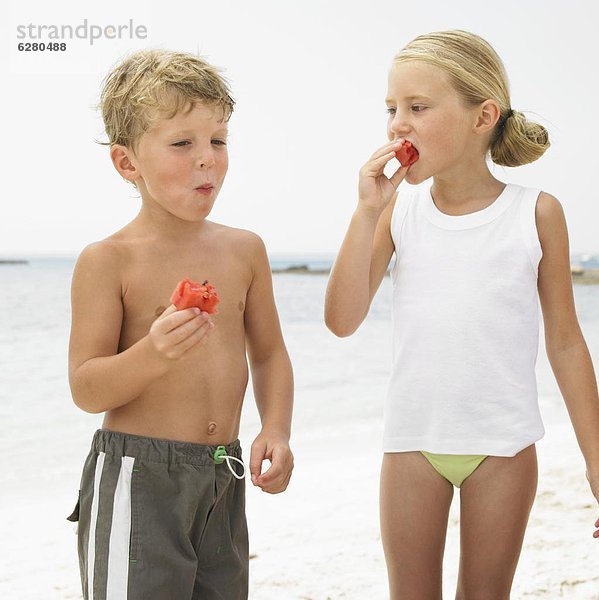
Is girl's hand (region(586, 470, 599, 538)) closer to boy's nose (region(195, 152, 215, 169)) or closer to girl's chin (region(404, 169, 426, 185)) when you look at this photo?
girl's chin (region(404, 169, 426, 185))

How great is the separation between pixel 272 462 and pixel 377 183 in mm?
659

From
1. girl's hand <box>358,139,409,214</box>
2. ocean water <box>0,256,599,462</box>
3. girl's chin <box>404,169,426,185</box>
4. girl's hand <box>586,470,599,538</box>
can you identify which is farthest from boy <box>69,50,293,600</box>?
ocean water <box>0,256,599,462</box>

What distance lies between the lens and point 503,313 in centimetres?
196

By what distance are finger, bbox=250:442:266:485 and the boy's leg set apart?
0.07 meters

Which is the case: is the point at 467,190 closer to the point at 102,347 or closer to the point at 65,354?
the point at 102,347

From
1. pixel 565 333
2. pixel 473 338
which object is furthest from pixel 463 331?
pixel 565 333

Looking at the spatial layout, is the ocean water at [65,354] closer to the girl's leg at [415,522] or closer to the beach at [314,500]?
the beach at [314,500]

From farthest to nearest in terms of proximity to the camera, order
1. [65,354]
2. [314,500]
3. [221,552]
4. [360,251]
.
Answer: [65,354] < [314,500] < [360,251] < [221,552]

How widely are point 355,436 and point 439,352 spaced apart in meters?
3.98

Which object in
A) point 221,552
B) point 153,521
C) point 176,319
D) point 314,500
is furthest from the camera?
point 314,500

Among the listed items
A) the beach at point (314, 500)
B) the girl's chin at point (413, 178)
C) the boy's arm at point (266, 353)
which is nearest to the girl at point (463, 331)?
the girl's chin at point (413, 178)

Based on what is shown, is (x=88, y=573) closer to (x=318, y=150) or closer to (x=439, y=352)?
(x=439, y=352)

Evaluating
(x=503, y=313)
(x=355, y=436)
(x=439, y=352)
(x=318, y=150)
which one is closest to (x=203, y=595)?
(x=439, y=352)

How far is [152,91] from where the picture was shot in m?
1.79
